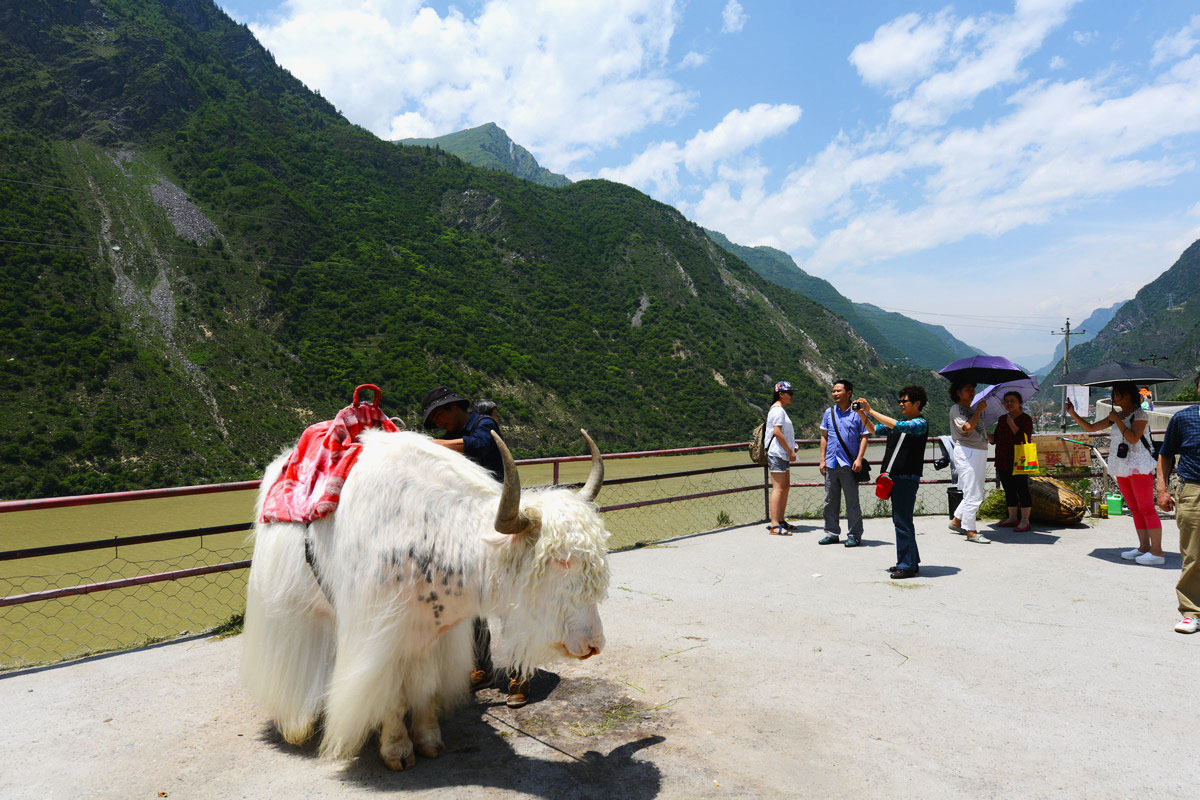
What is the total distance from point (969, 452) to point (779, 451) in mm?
2056

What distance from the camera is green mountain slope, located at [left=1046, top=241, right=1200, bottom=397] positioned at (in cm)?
9581

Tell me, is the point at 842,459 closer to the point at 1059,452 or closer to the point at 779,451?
the point at 779,451

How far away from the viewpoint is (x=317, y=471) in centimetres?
299

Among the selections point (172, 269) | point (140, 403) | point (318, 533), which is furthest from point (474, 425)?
point (172, 269)

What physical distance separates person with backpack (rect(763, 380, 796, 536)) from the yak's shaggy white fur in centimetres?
527

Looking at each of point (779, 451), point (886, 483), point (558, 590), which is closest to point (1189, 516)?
point (886, 483)

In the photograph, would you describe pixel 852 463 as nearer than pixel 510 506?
No

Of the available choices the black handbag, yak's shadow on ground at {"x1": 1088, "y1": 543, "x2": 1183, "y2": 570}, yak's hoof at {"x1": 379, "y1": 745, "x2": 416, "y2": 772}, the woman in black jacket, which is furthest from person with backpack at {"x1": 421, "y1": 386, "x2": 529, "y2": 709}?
yak's shadow on ground at {"x1": 1088, "y1": 543, "x2": 1183, "y2": 570}

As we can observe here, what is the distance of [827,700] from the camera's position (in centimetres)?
338

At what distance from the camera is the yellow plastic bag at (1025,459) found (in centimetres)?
741

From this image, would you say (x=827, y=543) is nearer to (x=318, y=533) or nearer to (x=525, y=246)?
(x=318, y=533)

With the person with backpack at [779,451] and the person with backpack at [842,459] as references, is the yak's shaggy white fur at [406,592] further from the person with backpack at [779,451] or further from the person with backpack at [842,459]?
the person with backpack at [779,451]

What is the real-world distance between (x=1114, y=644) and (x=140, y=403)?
39.6m

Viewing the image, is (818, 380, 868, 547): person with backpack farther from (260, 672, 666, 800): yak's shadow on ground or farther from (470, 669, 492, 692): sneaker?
(470, 669, 492, 692): sneaker
